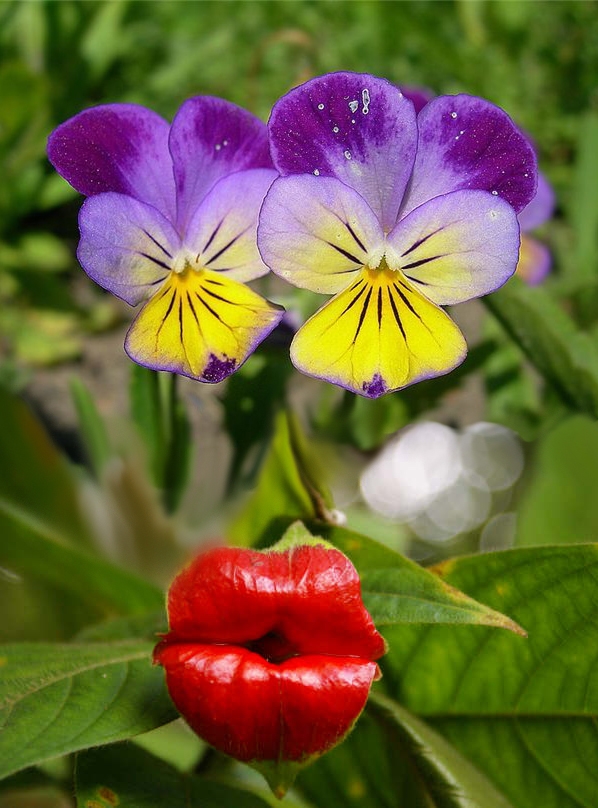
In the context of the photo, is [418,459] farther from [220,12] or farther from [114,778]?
[220,12]

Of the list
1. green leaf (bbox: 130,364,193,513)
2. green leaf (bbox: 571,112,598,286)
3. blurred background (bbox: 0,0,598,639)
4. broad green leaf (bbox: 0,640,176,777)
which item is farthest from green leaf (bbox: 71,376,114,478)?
green leaf (bbox: 571,112,598,286)

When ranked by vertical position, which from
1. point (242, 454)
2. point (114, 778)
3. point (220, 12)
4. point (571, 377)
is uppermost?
point (220, 12)

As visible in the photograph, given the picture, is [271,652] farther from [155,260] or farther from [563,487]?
[563,487]

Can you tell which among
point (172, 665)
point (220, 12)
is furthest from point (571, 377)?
point (220, 12)

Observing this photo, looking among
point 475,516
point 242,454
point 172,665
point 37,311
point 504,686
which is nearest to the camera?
point 172,665

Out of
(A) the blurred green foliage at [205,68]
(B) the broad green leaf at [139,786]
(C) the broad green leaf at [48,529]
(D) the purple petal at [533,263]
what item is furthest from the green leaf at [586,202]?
(B) the broad green leaf at [139,786]

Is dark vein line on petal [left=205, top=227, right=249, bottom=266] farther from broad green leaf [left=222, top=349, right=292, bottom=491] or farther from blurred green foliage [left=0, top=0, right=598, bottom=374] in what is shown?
blurred green foliage [left=0, top=0, right=598, bottom=374]
